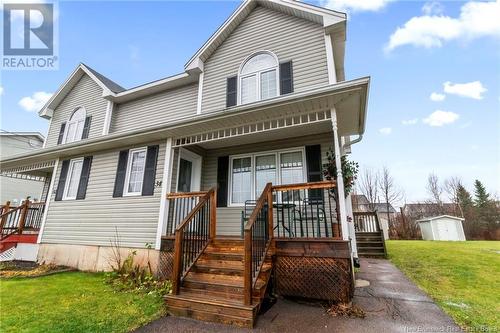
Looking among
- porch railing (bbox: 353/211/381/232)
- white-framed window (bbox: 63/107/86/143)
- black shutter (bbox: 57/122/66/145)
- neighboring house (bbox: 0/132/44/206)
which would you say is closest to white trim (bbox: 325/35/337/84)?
porch railing (bbox: 353/211/381/232)

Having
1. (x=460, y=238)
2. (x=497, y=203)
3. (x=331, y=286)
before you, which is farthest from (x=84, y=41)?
(x=497, y=203)

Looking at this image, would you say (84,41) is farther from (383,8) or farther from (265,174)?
(383,8)

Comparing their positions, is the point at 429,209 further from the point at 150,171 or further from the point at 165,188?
the point at 150,171

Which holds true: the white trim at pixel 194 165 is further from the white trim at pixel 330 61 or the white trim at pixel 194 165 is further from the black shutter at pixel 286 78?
the white trim at pixel 330 61

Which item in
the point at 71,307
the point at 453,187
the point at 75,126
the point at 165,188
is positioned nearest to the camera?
the point at 71,307

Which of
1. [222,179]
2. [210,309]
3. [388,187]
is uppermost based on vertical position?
[388,187]

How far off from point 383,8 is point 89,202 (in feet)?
40.8

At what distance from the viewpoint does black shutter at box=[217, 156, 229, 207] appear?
6848 mm

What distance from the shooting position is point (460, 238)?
15.9 m

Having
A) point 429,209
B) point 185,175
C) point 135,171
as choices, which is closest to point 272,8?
point 185,175

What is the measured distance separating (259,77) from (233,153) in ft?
7.76

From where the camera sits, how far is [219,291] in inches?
145

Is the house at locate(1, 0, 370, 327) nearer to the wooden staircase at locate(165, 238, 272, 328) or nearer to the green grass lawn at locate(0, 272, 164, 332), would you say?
the wooden staircase at locate(165, 238, 272, 328)

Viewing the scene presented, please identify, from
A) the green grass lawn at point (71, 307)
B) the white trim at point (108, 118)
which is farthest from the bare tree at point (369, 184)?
the green grass lawn at point (71, 307)
